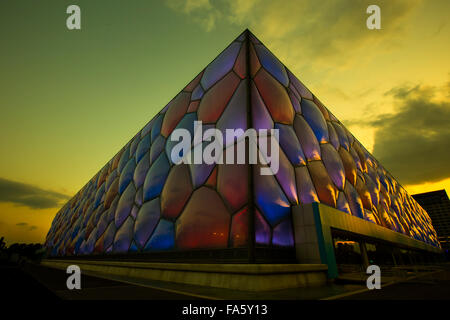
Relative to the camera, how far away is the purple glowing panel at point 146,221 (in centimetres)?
977

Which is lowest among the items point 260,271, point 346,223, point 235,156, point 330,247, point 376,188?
point 260,271

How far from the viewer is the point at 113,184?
1712cm

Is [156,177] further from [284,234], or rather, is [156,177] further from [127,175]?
[284,234]

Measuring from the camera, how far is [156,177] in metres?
11.1

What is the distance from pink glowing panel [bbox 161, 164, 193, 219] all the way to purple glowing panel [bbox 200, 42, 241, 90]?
4.27m

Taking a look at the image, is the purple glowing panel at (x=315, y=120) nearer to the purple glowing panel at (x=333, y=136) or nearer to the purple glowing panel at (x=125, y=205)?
the purple glowing panel at (x=333, y=136)

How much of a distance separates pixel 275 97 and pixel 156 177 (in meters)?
6.66

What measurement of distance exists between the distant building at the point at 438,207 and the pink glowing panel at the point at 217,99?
8157 inches

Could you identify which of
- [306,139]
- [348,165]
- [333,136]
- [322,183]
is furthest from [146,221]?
[348,165]

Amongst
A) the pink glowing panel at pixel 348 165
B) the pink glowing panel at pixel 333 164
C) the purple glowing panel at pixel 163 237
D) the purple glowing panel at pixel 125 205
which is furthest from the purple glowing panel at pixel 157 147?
the pink glowing panel at pixel 348 165

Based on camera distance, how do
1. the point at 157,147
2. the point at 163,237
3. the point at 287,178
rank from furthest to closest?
the point at 157,147, the point at 163,237, the point at 287,178
